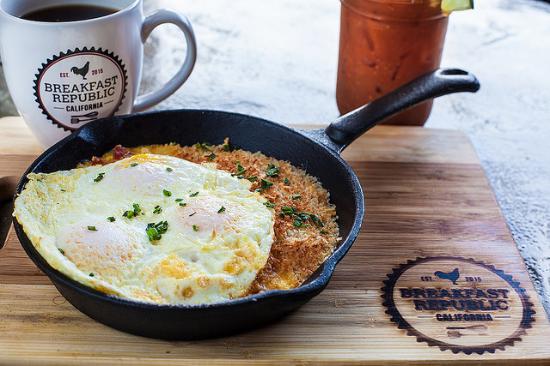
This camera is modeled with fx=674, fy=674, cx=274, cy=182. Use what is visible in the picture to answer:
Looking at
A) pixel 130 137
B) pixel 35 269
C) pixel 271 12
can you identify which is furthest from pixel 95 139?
pixel 271 12

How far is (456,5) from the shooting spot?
2020mm

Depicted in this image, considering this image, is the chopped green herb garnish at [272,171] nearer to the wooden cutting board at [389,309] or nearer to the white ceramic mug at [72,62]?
the wooden cutting board at [389,309]

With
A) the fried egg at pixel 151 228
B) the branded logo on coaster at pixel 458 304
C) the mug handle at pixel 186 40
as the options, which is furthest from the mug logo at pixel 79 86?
the branded logo on coaster at pixel 458 304

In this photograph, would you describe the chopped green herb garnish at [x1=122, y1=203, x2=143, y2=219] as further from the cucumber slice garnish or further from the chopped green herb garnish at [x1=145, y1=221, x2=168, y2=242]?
the cucumber slice garnish

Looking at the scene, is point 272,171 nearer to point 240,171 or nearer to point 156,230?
point 240,171

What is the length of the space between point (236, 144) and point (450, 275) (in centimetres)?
72

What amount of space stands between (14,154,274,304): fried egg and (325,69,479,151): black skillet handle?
336 mm

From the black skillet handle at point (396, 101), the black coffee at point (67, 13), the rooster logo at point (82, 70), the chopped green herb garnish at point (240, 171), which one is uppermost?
the black coffee at point (67, 13)

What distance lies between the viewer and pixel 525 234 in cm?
204

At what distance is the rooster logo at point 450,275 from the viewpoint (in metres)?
1.72

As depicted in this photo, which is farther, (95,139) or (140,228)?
(95,139)

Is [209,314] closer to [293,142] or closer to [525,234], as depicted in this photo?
[293,142]

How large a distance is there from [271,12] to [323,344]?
7.43 feet

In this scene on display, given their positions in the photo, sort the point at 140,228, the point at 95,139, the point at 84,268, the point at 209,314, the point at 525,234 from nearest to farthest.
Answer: the point at 209,314, the point at 84,268, the point at 140,228, the point at 95,139, the point at 525,234
